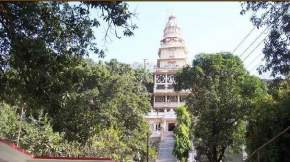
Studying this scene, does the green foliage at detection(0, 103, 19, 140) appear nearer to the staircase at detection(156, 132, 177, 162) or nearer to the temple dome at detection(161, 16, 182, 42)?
the staircase at detection(156, 132, 177, 162)

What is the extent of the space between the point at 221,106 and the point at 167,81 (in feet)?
118

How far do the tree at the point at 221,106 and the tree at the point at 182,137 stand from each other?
30.7 ft

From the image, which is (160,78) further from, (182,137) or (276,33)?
(276,33)

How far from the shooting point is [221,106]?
95.1 feet

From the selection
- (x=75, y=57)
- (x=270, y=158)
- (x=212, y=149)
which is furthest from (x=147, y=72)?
(x=75, y=57)

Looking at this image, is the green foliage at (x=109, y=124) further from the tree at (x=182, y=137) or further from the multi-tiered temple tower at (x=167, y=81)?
the multi-tiered temple tower at (x=167, y=81)

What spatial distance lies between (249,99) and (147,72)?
36.1m

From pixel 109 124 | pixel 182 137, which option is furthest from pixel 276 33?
pixel 182 137

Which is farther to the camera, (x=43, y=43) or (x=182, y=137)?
(x=182, y=137)

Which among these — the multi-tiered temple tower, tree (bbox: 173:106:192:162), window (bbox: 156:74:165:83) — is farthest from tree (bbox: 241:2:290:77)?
window (bbox: 156:74:165:83)

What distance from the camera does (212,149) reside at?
29.3 metres

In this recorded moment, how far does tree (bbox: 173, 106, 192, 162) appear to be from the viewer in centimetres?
4091

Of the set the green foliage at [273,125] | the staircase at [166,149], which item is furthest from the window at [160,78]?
the green foliage at [273,125]

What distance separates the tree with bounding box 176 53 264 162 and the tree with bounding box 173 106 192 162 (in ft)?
30.7
